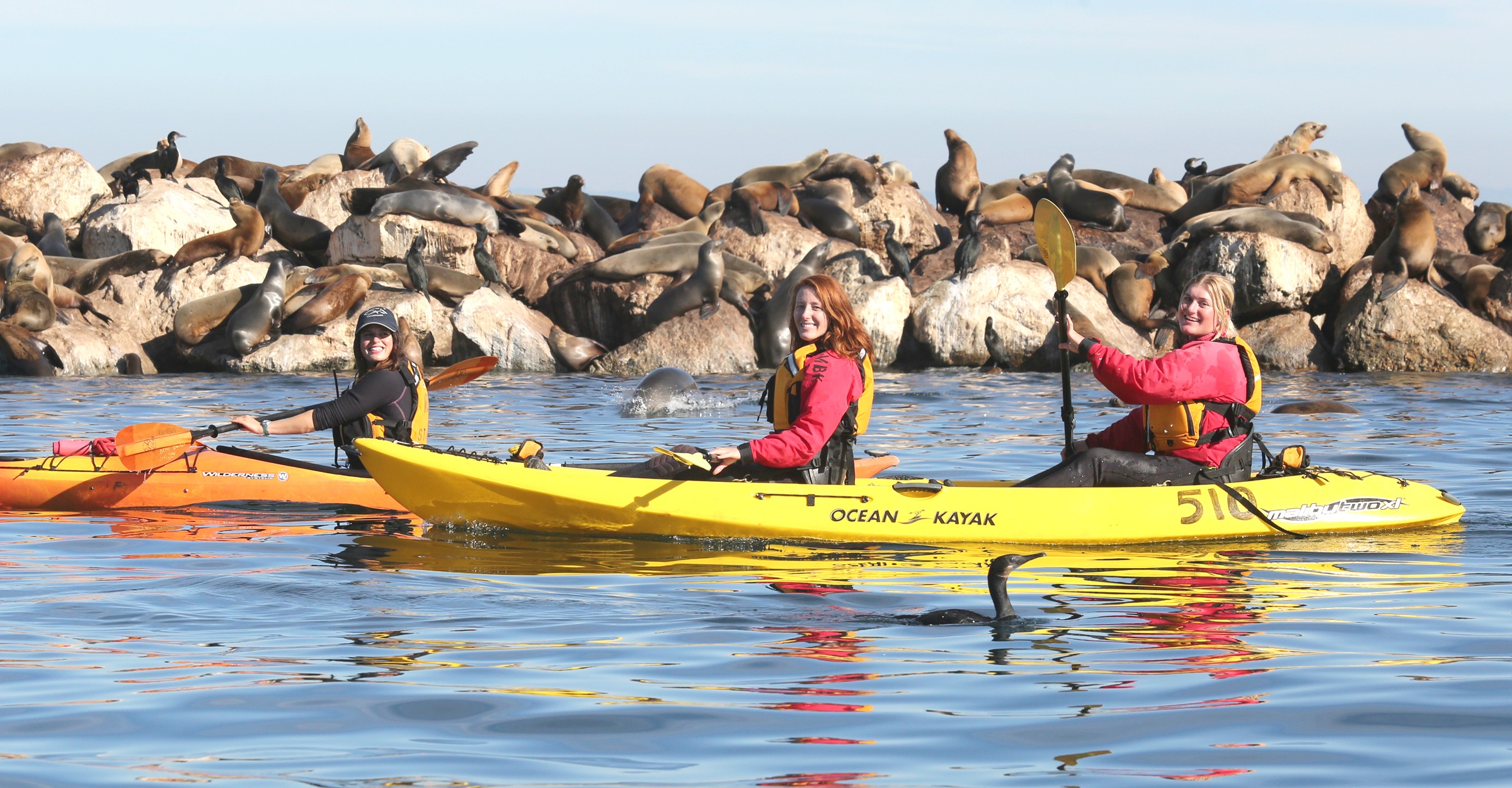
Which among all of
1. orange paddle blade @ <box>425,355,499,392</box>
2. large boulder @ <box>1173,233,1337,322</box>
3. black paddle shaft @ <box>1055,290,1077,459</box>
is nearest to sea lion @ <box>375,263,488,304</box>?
large boulder @ <box>1173,233,1337,322</box>

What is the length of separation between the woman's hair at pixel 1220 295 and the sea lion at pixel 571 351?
1456 centimetres

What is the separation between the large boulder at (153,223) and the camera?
24.0 m

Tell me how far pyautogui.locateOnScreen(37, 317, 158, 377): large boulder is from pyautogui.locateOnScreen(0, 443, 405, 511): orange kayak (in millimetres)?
11867

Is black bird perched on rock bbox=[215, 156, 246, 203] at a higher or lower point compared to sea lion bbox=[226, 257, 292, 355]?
higher

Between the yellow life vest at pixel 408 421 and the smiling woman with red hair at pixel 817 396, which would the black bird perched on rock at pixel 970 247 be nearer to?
the yellow life vest at pixel 408 421

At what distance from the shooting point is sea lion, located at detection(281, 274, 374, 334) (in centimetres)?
2084

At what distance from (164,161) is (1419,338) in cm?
2053

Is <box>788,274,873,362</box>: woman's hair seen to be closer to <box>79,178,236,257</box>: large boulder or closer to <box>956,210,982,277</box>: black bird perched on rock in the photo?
<box>956,210,982,277</box>: black bird perched on rock

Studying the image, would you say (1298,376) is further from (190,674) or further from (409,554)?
(190,674)

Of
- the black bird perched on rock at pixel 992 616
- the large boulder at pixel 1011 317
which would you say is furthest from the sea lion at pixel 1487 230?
the black bird perched on rock at pixel 992 616

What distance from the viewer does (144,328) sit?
21891 millimetres

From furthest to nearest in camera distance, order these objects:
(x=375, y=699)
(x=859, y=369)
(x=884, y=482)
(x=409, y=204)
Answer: (x=409, y=204)
(x=884, y=482)
(x=859, y=369)
(x=375, y=699)

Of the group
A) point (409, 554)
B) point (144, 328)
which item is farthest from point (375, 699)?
point (144, 328)

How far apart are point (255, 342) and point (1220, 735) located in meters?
18.6
